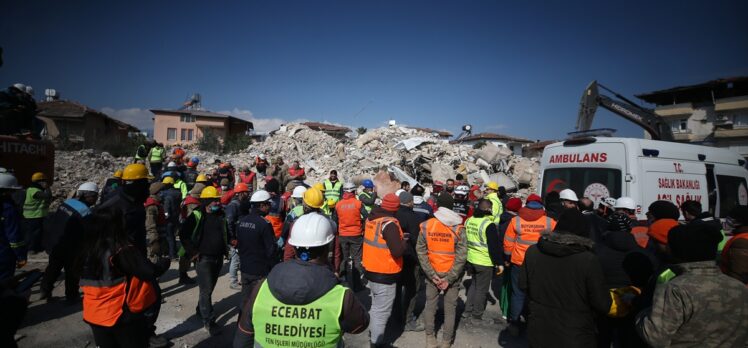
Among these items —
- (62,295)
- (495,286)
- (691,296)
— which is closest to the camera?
(691,296)

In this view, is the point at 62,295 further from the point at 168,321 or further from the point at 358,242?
the point at 358,242

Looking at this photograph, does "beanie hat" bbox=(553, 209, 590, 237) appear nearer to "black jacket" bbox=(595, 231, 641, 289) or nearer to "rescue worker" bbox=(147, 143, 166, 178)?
"black jacket" bbox=(595, 231, 641, 289)

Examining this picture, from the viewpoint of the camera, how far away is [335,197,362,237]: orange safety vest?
5438 millimetres

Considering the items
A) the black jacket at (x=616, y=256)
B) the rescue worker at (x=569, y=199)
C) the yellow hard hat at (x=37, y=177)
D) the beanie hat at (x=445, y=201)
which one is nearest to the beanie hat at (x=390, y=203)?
the beanie hat at (x=445, y=201)

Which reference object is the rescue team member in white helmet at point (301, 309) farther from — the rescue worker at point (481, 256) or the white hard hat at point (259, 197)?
the rescue worker at point (481, 256)

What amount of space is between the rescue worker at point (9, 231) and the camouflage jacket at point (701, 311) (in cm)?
575

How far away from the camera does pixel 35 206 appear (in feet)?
19.7

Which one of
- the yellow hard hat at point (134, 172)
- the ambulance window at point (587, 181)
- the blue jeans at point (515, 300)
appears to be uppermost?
the ambulance window at point (587, 181)

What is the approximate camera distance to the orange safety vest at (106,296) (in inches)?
95.3

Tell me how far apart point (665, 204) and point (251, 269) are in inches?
195

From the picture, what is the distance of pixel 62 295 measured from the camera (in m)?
5.25

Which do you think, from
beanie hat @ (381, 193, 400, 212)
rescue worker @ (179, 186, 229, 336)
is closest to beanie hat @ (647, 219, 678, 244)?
beanie hat @ (381, 193, 400, 212)

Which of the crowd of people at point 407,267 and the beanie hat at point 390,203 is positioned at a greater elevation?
the beanie hat at point 390,203

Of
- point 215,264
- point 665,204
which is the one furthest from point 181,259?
point 665,204
